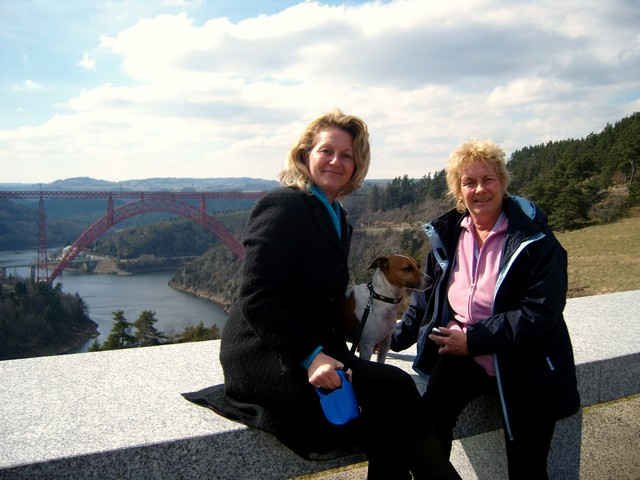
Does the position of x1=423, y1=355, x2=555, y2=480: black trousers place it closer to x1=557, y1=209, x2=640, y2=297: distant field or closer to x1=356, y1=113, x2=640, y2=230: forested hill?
x1=557, y1=209, x2=640, y2=297: distant field

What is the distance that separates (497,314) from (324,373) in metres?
0.78

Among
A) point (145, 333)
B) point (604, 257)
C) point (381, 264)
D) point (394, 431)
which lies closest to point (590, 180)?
point (604, 257)

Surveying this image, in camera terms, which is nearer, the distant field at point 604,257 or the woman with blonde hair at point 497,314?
the woman with blonde hair at point 497,314

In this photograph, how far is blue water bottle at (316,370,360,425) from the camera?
154cm

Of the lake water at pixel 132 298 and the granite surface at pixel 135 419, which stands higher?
the granite surface at pixel 135 419

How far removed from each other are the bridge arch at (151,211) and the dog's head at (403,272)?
29.3 m

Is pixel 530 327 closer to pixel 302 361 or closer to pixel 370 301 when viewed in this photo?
pixel 370 301

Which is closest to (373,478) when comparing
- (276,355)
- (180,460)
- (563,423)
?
(276,355)

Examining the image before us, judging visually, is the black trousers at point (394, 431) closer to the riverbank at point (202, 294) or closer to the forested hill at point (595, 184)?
the forested hill at point (595, 184)

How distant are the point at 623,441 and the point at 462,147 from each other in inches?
74.8

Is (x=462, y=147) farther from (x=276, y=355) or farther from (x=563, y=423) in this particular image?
(x=563, y=423)

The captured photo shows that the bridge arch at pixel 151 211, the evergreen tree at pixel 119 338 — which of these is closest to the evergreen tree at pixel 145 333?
the evergreen tree at pixel 119 338

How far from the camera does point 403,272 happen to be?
228 cm

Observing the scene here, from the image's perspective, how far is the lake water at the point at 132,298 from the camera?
4084cm
